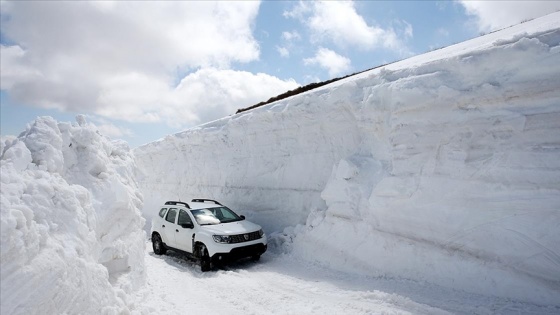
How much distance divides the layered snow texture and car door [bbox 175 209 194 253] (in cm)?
350

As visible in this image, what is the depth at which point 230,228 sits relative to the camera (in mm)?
10180

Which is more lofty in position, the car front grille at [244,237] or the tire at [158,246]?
the car front grille at [244,237]

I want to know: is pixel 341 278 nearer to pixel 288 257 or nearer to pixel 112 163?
pixel 288 257

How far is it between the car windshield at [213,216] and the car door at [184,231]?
256 mm

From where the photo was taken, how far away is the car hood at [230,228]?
9.90 metres

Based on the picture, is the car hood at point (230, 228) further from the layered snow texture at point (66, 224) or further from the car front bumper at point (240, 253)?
the layered snow texture at point (66, 224)

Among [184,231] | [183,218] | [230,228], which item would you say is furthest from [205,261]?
[183,218]

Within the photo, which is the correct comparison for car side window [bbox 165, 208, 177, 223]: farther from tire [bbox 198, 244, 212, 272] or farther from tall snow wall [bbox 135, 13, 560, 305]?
tall snow wall [bbox 135, 13, 560, 305]

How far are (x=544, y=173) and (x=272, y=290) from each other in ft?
17.6

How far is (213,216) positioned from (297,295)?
4612 millimetres

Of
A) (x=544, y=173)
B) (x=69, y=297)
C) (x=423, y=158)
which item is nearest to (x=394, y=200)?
(x=423, y=158)

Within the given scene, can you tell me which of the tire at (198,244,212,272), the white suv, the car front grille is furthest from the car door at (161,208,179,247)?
the car front grille

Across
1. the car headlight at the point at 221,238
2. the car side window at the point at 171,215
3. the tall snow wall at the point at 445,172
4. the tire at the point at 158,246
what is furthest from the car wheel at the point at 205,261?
the tire at the point at 158,246

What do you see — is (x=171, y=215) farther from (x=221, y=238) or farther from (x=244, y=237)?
(x=244, y=237)
